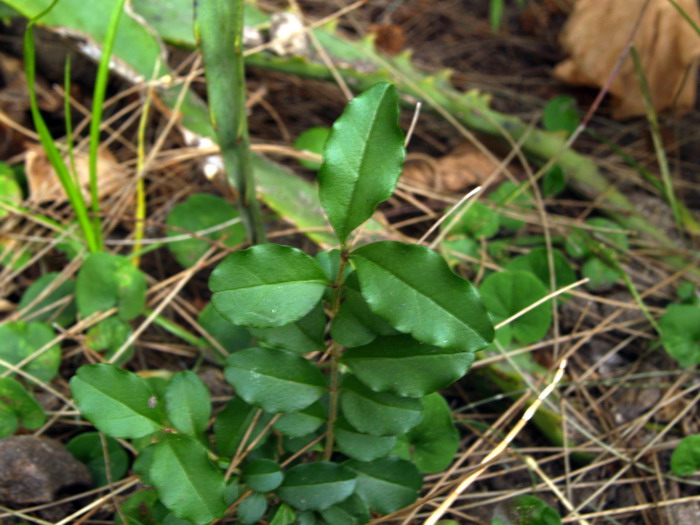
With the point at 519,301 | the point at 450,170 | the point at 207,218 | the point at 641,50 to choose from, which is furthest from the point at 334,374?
the point at 641,50

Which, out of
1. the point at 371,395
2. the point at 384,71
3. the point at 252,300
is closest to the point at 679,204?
the point at 384,71

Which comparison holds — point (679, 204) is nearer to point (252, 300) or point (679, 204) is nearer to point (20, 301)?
point (252, 300)

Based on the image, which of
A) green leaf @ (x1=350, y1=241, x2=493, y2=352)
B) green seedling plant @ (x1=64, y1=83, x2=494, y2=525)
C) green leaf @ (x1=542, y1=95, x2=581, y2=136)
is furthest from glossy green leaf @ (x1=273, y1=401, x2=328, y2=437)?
green leaf @ (x1=542, y1=95, x2=581, y2=136)

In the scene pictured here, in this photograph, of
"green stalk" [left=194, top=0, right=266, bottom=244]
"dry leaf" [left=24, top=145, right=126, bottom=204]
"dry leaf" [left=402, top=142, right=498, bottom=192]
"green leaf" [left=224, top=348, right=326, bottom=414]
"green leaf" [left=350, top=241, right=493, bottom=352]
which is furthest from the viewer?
"dry leaf" [left=402, top=142, right=498, bottom=192]

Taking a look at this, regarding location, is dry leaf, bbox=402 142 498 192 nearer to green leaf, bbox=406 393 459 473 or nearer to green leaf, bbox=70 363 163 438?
green leaf, bbox=406 393 459 473

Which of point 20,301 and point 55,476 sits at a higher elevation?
point 20,301

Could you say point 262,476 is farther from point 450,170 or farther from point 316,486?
point 450,170
